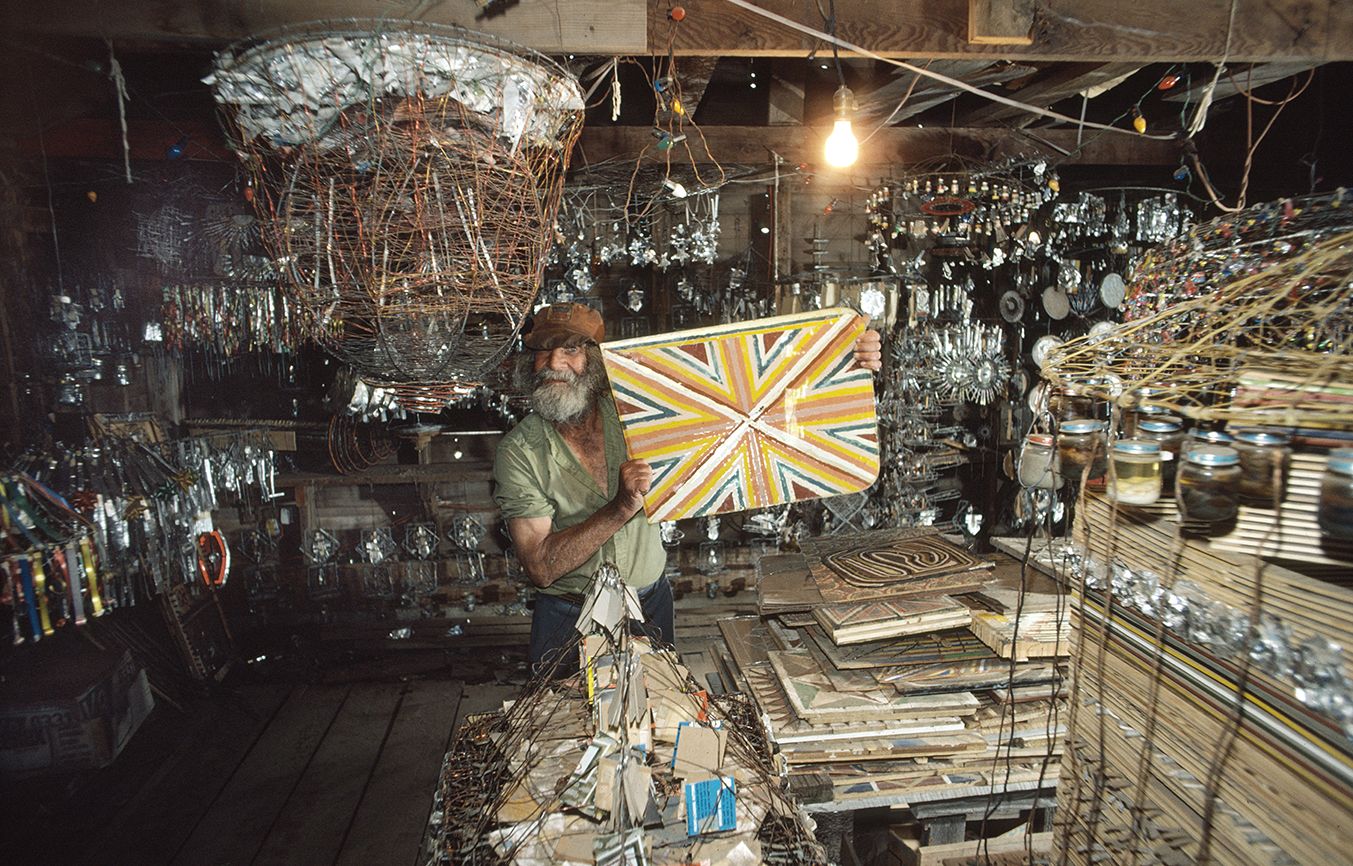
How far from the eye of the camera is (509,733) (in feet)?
6.19

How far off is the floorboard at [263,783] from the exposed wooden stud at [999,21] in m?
4.90

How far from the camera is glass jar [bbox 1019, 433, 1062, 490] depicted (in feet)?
5.41

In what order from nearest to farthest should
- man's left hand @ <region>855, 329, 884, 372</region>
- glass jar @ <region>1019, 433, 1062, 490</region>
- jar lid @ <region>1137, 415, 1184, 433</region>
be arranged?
1. jar lid @ <region>1137, 415, 1184, 433</region>
2. glass jar @ <region>1019, 433, 1062, 490</region>
3. man's left hand @ <region>855, 329, 884, 372</region>

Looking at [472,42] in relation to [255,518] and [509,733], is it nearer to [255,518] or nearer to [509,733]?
[509,733]

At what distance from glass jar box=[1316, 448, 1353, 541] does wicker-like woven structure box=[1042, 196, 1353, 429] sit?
0.35 ft

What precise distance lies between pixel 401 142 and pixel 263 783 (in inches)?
153

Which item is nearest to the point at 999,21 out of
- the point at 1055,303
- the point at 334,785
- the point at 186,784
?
the point at 1055,303

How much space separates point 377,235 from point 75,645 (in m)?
3.80

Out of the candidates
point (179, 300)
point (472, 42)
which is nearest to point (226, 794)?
point (179, 300)

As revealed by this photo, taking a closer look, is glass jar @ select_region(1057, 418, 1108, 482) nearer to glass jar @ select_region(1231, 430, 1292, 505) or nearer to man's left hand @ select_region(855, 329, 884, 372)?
glass jar @ select_region(1231, 430, 1292, 505)

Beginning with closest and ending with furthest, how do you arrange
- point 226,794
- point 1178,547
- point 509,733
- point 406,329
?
point 1178,547 → point 509,733 → point 406,329 → point 226,794

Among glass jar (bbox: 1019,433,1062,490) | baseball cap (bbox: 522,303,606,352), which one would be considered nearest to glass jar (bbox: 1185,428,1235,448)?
glass jar (bbox: 1019,433,1062,490)

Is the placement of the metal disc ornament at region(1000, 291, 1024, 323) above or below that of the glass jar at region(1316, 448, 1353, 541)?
above

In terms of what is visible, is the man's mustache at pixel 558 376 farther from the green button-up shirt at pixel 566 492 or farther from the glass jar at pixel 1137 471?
the glass jar at pixel 1137 471
